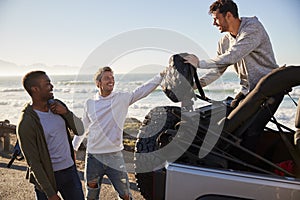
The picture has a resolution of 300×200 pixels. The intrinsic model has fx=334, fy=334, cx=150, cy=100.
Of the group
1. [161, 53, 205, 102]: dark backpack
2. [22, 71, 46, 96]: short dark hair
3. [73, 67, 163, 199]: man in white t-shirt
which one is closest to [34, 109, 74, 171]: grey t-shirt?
[22, 71, 46, 96]: short dark hair

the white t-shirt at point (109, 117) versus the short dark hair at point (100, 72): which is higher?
the short dark hair at point (100, 72)

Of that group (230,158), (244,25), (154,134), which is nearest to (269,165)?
(230,158)

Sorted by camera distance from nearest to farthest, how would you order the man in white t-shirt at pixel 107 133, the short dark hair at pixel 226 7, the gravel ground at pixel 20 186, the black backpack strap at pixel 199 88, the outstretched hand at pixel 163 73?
the black backpack strap at pixel 199 88 < the short dark hair at pixel 226 7 < the outstretched hand at pixel 163 73 < the man in white t-shirt at pixel 107 133 < the gravel ground at pixel 20 186

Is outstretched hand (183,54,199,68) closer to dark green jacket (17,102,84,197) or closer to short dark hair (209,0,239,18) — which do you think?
short dark hair (209,0,239,18)

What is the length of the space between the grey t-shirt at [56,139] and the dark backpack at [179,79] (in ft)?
3.72

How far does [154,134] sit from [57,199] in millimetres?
1063

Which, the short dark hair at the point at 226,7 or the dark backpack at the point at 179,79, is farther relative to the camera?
the short dark hair at the point at 226,7

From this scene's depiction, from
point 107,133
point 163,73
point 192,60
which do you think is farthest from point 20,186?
point 192,60

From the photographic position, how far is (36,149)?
304 cm

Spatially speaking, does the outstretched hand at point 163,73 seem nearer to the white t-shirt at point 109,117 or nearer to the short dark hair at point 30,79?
the white t-shirt at point 109,117

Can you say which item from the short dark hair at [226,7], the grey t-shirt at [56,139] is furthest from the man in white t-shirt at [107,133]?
the short dark hair at [226,7]

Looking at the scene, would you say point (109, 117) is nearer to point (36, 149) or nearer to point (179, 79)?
point (36, 149)

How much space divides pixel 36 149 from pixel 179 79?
57.1 inches

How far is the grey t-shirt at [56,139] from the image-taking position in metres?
3.27
